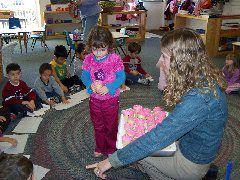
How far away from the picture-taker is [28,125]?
10.9 ft

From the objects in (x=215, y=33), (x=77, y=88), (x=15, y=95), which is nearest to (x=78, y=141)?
(x=15, y=95)

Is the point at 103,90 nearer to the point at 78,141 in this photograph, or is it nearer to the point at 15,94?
the point at 78,141

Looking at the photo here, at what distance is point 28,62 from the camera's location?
6.11m

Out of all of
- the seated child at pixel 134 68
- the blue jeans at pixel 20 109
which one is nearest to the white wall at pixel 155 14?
the seated child at pixel 134 68

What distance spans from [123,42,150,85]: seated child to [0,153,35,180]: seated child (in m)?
3.55

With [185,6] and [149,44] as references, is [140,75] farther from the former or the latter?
[185,6]

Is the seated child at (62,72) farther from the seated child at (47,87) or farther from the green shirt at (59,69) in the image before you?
the seated child at (47,87)

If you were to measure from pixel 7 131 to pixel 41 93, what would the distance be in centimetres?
75

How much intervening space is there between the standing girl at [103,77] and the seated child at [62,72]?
1.87 meters

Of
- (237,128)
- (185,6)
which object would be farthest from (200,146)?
(185,6)

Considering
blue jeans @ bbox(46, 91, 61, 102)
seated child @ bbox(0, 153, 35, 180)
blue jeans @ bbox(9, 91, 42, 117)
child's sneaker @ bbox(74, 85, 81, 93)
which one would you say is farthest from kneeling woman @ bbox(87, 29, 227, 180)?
child's sneaker @ bbox(74, 85, 81, 93)

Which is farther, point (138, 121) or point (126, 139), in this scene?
point (138, 121)

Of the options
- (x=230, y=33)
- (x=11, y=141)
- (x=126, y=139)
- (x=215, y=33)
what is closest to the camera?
(x=126, y=139)

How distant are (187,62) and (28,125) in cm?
240
